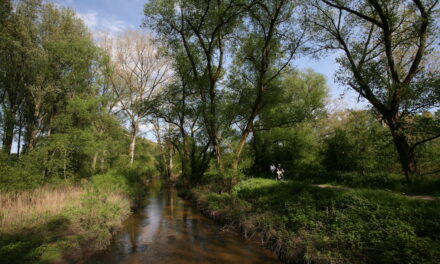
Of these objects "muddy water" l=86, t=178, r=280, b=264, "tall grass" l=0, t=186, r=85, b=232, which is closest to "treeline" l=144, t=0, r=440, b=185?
"muddy water" l=86, t=178, r=280, b=264

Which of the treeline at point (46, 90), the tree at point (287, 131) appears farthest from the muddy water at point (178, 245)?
the tree at point (287, 131)

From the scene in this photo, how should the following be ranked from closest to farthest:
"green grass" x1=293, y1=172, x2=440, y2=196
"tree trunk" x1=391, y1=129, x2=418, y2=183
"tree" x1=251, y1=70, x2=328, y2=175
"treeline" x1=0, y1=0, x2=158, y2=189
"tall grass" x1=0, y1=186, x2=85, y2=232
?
"tall grass" x1=0, y1=186, x2=85, y2=232
"green grass" x1=293, y1=172, x2=440, y2=196
"tree trunk" x1=391, y1=129, x2=418, y2=183
"treeline" x1=0, y1=0, x2=158, y2=189
"tree" x1=251, y1=70, x2=328, y2=175

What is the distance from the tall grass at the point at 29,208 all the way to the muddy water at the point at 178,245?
8.60 feet

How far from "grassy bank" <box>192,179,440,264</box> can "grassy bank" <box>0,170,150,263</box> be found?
6.05 meters

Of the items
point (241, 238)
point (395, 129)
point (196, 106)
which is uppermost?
point (196, 106)

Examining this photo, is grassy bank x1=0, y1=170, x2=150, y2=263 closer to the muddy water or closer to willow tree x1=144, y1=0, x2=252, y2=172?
the muddy water

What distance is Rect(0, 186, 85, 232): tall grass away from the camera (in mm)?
7227

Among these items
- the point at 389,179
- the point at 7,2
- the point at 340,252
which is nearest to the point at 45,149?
the point at 7,2

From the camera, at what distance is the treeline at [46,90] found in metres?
14.0

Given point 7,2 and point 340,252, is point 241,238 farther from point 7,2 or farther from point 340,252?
point 7,2

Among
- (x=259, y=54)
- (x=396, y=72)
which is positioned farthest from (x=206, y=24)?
(x=396, y=72)

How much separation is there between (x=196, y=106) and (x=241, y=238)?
15647 millimetres

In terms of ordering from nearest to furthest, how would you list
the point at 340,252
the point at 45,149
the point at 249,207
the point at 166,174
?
the point at 340,252 → the point at 249,207 → the point at 45,149 → the point at 166,174

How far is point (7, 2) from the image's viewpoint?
11.7 m
